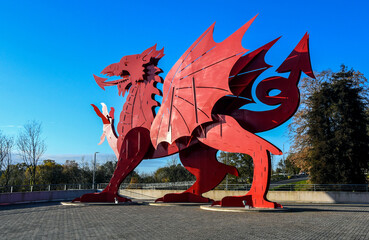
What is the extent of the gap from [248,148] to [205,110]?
2.57 meters

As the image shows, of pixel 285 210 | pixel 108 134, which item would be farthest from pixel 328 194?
pixel 108 134

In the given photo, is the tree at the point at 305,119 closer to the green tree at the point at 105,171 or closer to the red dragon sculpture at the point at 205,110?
the red dragon sculpture at the point at 205,110

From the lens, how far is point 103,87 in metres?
19.9

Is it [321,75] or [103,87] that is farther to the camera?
[321,75]

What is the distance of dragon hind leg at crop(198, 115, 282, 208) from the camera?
12.3 meters

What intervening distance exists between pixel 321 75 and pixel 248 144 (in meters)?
16.5

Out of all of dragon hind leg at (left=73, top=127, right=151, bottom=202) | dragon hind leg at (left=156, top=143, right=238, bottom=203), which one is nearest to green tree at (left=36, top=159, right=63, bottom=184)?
dragon hind leg at (left=73, top=127, right=151, bottom=202)

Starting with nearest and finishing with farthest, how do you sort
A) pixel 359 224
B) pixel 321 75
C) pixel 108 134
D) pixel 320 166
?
pixel 359 224 < pixel 108 134 < pixel 320 166 < pixel 321 75

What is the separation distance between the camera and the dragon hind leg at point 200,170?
635 inches

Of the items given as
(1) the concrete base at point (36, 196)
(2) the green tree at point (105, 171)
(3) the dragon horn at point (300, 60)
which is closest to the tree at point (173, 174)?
(2) the green tree at point (105, 171)

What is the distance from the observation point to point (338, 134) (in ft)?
72.9

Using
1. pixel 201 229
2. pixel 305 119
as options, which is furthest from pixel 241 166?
pixel 201 229

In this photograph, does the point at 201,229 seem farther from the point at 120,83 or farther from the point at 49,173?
the point at 49,173

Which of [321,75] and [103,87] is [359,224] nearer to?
[103,87]
